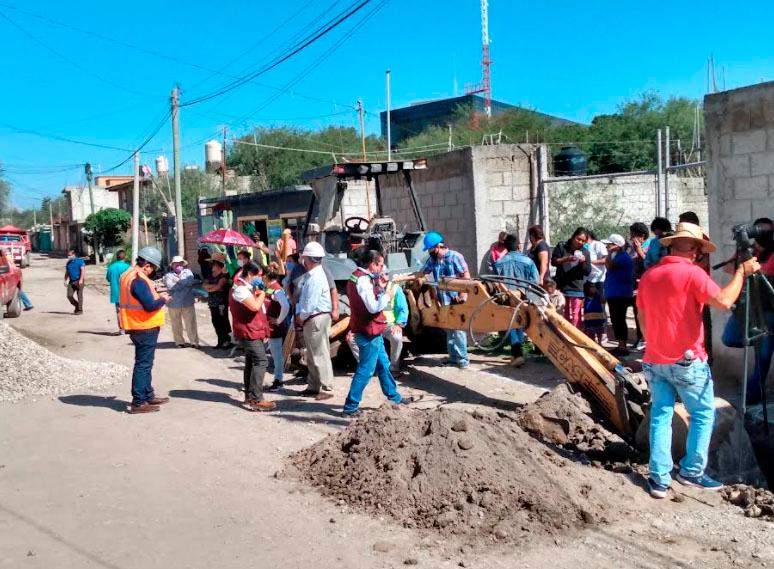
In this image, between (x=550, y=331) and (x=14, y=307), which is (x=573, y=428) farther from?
(x=14, y=307)

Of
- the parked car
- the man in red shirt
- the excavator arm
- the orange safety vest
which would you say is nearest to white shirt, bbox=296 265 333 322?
the excavator arm

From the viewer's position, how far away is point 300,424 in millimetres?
7176

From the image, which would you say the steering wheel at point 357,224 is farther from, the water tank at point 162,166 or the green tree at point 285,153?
the water tank at point 162,166

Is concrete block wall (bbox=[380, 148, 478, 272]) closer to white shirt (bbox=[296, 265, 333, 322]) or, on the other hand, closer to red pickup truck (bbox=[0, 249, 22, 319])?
white shirt (bbox=[296, 265, 333, 322])

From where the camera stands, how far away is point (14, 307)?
17.0 metres

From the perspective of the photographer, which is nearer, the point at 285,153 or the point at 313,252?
the point at 313,252

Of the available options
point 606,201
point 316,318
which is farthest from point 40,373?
point 606,201

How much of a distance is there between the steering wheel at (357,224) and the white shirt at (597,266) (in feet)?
10.4

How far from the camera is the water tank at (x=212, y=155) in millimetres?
44250

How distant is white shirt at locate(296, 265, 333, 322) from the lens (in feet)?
26.1

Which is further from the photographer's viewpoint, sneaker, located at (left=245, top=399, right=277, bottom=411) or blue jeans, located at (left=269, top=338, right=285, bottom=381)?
blue jeans, located at (left=269, top=338, right=285, bottom=381)

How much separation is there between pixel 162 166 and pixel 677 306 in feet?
146

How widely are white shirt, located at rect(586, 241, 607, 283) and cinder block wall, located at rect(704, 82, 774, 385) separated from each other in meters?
1.83

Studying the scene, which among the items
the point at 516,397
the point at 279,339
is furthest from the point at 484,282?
the point at 279,339
